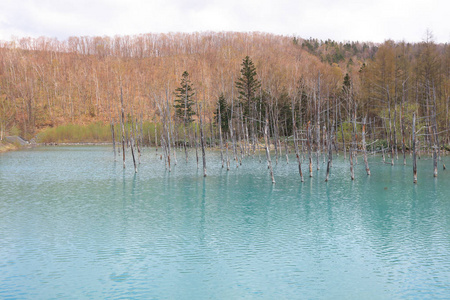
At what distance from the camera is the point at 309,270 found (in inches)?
475

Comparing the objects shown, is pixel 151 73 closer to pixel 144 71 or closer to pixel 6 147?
A: pixel 144 71

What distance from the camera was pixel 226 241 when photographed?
15125 mm

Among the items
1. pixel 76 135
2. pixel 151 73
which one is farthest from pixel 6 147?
pixel 151 73

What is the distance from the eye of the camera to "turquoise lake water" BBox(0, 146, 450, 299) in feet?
35.6

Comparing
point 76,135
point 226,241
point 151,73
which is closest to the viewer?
point 226,241

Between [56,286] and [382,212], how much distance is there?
51.1 feet

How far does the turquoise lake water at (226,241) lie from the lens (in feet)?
35.6

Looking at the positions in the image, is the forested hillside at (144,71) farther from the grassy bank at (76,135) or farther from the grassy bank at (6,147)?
the grassy bank at (6,147)

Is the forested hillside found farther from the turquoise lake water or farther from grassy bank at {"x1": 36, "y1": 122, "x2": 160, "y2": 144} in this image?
the turquoise lake water

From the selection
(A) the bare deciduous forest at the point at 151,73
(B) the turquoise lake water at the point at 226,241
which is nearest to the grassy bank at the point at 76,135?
(A) the bare deciduous forest at the point at 151,73

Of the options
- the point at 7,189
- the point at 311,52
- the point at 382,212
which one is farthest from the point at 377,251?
the point at 311,52

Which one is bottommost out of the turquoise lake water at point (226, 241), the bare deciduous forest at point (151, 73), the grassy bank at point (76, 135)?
the turquoise lake water at point (226, 241)

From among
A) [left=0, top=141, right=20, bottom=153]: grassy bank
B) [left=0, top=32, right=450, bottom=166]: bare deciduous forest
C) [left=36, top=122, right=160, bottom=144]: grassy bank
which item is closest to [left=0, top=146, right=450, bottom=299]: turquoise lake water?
[left=0, top=32, right=450, bottom=166]: bare deciduous forest

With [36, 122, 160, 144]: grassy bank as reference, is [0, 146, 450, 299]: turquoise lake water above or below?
below
